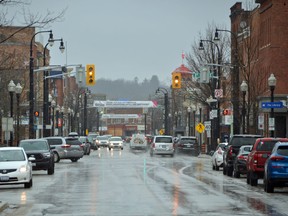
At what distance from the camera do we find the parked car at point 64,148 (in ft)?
183

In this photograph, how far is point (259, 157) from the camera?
102ft

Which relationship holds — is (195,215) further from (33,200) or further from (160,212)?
(33,200)

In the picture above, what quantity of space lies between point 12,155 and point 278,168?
9.75 m

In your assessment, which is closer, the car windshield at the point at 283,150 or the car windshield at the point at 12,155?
the car windshield at the point at 283,150

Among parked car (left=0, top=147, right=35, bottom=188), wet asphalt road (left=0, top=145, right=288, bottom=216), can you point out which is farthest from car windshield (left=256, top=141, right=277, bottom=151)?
parked car (left=0, top=147, right=35, bottom=188)

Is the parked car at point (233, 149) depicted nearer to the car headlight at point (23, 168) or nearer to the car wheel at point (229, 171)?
the car wheel at point (229, 171)

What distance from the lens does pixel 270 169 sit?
2692 centimetres

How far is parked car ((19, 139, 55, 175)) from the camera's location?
39625 mm

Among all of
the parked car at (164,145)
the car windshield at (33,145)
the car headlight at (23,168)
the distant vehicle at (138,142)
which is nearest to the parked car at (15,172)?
the car headlight at (23,168)

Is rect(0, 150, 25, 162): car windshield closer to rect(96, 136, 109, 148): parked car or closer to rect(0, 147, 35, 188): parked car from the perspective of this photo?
rect(0, 147, 35, 188): parked car

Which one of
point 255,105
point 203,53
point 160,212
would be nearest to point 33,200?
point 160,212

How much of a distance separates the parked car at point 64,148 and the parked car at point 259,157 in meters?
25.1

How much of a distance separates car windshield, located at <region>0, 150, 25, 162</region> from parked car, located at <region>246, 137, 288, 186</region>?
27.9ft

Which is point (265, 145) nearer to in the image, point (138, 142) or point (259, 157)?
point (259, 157)
